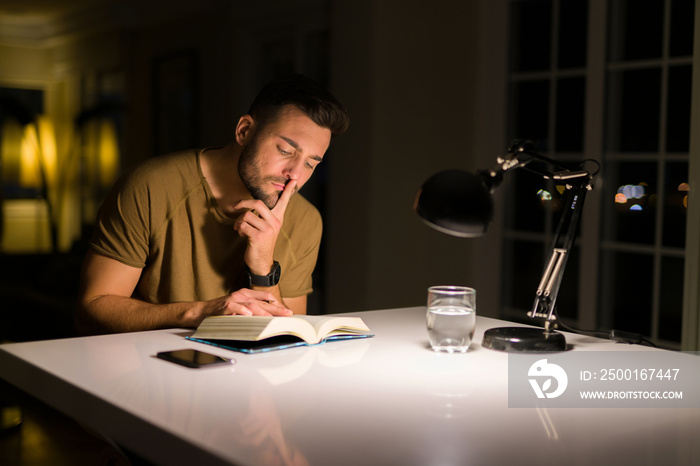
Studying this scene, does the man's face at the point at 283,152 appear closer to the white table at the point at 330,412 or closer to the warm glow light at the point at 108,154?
the white table at the point at 330,412

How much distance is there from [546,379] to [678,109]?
8.32 ft

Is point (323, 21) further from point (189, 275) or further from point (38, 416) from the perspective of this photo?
point (189, 275)

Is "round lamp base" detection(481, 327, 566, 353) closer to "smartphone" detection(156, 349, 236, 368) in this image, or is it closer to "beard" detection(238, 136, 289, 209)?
"smartphone" detection(156, 349, 236, 368)

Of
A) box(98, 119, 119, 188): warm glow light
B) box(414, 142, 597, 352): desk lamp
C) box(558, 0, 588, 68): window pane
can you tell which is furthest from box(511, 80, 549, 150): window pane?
box(98, 119, 119, 188): warm glow light

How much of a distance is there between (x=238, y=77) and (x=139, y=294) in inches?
149

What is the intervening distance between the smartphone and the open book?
4.1 inches

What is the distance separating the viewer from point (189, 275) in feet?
6.47

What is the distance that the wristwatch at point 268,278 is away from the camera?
77.2 inches

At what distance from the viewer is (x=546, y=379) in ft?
4.10

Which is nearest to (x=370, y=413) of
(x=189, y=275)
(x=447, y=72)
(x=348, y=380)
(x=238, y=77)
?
(x=348, y=380)

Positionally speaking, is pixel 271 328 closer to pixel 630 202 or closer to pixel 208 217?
pixel 208 217

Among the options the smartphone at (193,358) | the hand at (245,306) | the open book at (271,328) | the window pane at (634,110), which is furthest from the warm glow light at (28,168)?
the smartphone at (193,358)

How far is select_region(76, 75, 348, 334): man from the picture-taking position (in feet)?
6.19

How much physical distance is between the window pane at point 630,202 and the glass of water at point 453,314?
2350mm
